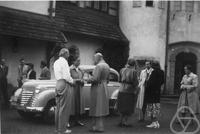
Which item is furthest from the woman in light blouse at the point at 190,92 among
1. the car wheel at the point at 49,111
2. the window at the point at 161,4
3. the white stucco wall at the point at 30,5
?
the window at the point at 161,4

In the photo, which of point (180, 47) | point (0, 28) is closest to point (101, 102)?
point (0, 28)

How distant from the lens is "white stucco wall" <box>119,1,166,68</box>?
74.8 ft

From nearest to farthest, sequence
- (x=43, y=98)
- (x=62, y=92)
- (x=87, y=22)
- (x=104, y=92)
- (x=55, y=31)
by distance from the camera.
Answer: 1. (x=62, y=92)
2. (x=104, y=92)
3. (x=43, y=98)
4. (x=55, y=31)
5. (x=87, y=22)

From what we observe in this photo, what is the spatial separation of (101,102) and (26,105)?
89.3 inches

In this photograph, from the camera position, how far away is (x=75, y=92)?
389 inches

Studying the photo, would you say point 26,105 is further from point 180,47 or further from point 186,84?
point 180,47

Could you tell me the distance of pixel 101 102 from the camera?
9.50 metres

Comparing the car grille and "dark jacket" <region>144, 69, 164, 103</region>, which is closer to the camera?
the car grille

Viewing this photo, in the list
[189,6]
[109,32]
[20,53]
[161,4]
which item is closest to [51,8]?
[20,53]

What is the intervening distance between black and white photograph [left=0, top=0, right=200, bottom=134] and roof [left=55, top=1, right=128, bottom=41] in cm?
7

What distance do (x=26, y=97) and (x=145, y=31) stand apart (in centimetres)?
1348

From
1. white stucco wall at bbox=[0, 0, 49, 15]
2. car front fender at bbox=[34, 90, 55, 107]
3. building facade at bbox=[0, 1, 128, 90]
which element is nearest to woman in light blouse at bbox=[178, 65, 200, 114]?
car front fender at bbox=[34, 90, 55, 107]

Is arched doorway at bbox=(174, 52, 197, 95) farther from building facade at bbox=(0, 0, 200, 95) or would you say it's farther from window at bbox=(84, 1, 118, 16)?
window at bbox=(84, 1, 118, 16)

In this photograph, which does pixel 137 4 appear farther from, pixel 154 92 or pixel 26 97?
pixel 26 97
